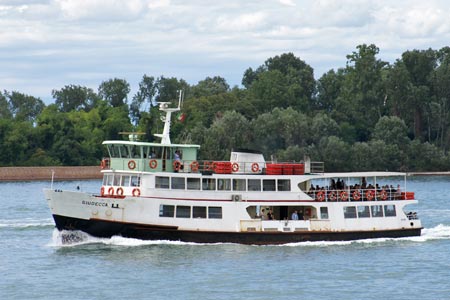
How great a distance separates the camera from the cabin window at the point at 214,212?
162ft

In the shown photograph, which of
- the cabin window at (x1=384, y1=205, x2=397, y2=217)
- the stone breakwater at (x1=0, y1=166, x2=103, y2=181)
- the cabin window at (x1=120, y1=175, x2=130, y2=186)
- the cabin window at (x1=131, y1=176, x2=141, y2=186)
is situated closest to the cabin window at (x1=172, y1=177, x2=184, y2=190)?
the cabin window at (x1=131, y1=176, x2=141, y2=186)

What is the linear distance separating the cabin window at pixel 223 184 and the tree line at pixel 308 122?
6198cm

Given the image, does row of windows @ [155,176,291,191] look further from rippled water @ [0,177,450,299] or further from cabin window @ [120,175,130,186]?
rippled water @ [0,177,450,299]

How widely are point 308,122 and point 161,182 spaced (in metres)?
75.5

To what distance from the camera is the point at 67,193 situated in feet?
160

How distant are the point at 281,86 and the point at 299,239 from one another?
91718 millimetres

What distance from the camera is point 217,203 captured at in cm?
4938

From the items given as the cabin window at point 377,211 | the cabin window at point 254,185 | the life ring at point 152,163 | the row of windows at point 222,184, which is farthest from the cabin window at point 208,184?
the cabin window at point 377,211

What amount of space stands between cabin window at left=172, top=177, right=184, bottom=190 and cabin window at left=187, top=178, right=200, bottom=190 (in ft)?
1.06

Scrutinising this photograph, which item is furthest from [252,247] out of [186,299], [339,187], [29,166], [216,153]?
[29,166]

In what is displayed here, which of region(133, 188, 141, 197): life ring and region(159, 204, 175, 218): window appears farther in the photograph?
region(133, 188, 141, 197): life ring

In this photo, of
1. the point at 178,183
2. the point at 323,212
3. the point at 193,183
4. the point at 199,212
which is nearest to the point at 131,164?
the point at 178,183

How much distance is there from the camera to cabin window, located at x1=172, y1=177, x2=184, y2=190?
49750mm

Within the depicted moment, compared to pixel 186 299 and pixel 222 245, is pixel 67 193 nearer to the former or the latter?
pixel 222 245
